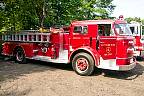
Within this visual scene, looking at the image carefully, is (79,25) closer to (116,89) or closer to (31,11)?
(116,89)

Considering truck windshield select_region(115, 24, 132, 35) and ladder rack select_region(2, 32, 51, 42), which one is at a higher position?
truck windshield select_region(115, 24, 132, 35)

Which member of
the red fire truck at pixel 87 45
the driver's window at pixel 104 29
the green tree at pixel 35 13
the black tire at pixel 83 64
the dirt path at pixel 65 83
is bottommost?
the dirt path at pixel 65 83

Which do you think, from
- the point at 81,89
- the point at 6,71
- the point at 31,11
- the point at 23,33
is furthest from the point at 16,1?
the point at 81,89

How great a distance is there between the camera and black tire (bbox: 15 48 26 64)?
13.8 metres

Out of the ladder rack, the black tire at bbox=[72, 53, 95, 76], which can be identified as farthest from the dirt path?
the ladder rack

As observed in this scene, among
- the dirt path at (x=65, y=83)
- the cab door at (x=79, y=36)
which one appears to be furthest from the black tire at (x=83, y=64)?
the cab door at (x=79, y=36)

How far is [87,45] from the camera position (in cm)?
1113

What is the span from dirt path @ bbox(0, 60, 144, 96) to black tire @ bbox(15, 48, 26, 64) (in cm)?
138

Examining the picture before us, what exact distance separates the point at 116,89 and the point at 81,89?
3.84 feet

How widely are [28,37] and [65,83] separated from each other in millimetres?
4779

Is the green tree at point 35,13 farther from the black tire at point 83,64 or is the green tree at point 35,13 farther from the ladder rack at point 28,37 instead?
the black tire at point 83,64

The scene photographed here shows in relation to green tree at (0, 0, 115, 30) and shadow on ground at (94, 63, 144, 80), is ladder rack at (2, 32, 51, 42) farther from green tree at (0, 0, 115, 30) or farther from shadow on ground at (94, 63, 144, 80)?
shadow on ground at (94, 63, 144, 80)

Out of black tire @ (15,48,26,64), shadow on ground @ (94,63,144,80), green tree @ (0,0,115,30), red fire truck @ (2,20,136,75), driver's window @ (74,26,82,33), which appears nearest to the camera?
red fire truck @ (2,20,136,75)

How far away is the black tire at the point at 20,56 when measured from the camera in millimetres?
13797
